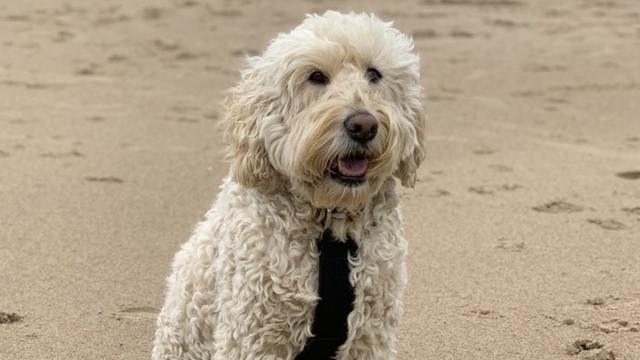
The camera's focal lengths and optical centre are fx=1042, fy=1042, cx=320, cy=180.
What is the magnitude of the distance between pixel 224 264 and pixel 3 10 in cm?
1276

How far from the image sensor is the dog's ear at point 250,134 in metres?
3.48

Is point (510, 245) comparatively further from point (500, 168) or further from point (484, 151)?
point (484, 151)

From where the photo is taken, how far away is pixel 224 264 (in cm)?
364

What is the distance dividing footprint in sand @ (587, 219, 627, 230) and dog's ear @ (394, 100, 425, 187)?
3.38 m

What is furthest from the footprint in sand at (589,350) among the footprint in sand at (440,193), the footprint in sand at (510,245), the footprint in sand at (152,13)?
the footprint in sand at (152,13)

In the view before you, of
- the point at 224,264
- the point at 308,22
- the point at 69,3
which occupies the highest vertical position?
the point at 308,22

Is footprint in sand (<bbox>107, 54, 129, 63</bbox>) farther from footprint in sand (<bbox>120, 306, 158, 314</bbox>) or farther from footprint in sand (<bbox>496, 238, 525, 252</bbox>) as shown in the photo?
footprint in sand (<bbox>120, 306, 158, 314</bbox>)

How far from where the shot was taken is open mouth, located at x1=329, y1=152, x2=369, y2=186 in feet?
11.2

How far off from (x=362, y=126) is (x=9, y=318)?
265cm

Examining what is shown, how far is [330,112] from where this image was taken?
335cm

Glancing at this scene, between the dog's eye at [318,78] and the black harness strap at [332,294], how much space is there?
20.4 inches

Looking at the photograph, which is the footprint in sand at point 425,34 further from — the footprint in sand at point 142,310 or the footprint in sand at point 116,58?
the footprint in sand at point 142,310

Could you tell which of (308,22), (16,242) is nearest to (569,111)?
(16,242)

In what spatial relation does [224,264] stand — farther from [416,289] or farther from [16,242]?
[16,242]
